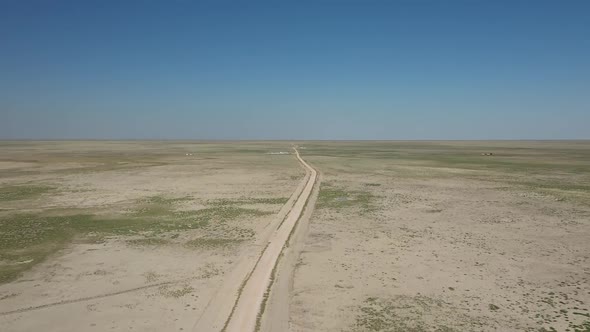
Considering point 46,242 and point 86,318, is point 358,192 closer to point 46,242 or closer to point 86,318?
point 46,242

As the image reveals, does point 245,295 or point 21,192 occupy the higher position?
point 21,192

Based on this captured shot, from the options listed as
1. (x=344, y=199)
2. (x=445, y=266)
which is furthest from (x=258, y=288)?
(x=344, y=199)

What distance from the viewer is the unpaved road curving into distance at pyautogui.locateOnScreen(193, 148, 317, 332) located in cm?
1071

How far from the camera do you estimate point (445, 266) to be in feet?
50.8

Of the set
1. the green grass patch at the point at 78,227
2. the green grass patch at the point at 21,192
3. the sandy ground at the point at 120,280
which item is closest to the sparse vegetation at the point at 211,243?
the sandy ground at the point at 120,280

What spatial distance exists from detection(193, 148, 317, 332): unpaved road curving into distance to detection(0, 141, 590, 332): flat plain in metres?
0.27

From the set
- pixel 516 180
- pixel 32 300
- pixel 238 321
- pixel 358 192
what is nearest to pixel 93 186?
pixel 358 192

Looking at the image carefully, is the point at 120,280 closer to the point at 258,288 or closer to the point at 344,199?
the point at 258,288

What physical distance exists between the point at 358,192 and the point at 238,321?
2376 centimetres

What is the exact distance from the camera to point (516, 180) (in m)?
40.9

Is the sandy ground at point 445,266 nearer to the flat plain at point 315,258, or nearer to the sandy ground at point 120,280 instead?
the flat plain at point 315,258

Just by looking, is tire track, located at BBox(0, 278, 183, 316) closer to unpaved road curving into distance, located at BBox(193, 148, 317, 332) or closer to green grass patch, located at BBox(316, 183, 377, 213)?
unpaved road curving into distance, located at BBox(193, 148, 317, 332)

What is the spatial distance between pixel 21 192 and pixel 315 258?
2755 cm

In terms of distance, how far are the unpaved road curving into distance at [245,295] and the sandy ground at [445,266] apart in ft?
3.48
